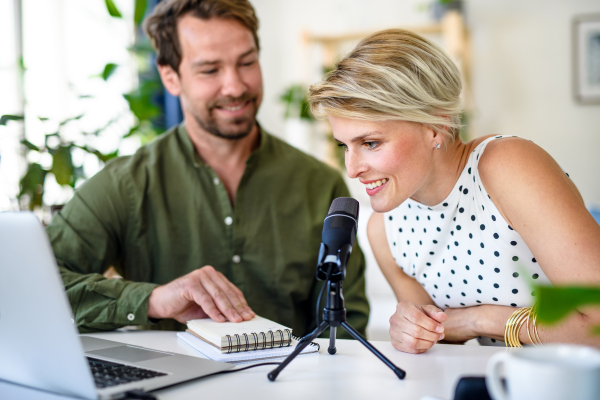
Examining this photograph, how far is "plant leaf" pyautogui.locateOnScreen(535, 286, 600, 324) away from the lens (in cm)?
41

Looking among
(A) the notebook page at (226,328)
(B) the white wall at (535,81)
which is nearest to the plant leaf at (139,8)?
(A) the notebook page at (226,328)

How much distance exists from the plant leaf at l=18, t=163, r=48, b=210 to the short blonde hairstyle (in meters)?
1.18

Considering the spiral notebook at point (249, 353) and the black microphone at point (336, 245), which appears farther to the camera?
the spiral notebook at point (249, 353)

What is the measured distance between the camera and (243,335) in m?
1.00

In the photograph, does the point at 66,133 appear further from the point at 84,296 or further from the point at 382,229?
the point at 382,229

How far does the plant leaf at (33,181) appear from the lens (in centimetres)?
192

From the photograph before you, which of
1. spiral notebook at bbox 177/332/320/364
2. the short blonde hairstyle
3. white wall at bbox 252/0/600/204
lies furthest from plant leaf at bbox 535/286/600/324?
white wall at bbox 252/0/600/204

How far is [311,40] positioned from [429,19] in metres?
0.98

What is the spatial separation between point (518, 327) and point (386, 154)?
17.6 inches

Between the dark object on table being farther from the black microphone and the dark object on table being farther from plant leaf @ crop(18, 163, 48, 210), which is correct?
plant leaf @ crop(18, 163, 48, 210)

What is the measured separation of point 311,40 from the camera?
4.64 meters

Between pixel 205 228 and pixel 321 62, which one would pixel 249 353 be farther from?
pixel 321 62

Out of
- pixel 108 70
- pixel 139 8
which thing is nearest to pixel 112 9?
pixel 139 8

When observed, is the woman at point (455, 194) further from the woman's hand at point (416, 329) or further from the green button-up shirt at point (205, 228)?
the green button-up shirt at point (205, 228)
